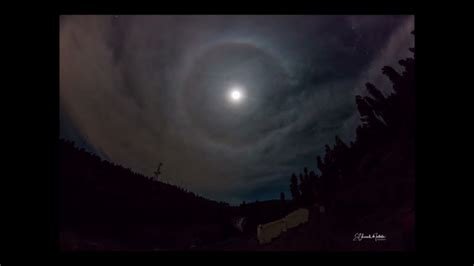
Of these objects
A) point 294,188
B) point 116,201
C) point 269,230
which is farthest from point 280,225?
point 116,201

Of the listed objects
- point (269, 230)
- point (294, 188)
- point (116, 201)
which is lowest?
point (269, 230)

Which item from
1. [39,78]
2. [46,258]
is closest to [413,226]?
[46,258]

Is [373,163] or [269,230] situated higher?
[373,163]

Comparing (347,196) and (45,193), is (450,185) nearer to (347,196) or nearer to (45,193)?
(347,196)

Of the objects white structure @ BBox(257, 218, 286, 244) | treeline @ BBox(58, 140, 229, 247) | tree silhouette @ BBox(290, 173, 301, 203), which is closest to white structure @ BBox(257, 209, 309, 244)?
white structure @ BBox(257, 218, 286, 244)

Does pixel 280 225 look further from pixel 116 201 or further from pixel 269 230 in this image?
pixel 116 201

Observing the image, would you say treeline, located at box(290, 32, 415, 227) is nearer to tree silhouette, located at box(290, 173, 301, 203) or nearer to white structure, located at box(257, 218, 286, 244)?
tree silhouette, located at box(290, 173, 301, 203)
